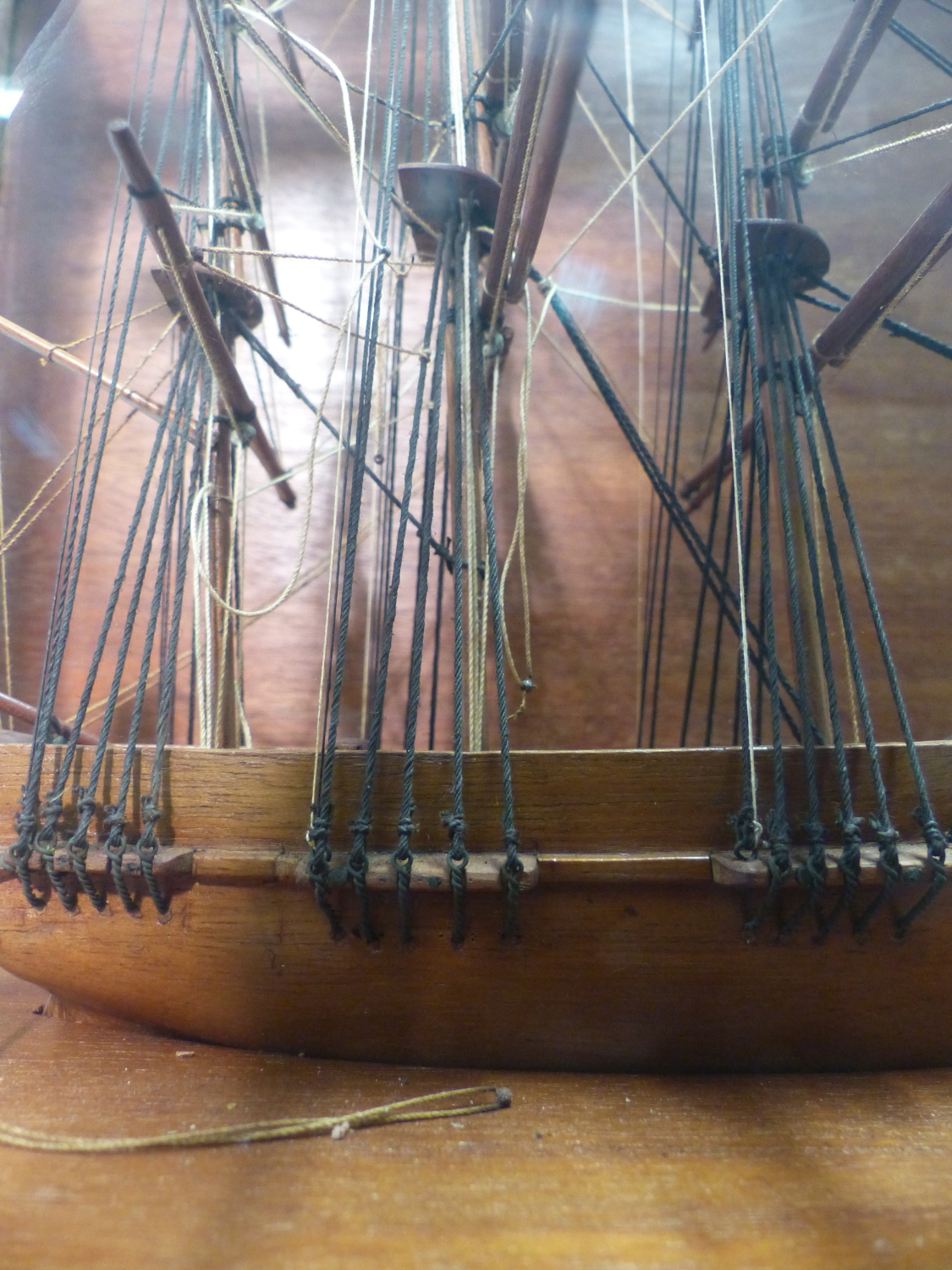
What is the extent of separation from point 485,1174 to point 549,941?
0.19 m

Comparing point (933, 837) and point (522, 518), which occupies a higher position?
point (522, 518)

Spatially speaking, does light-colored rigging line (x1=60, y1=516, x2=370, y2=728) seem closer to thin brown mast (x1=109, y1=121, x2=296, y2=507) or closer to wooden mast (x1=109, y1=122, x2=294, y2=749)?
wooden mast (x1=109, y1=122, x2=294, y2=749)

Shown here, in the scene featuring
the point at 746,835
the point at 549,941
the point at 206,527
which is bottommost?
the point at 549,941

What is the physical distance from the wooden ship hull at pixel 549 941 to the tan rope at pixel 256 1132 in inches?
2.7

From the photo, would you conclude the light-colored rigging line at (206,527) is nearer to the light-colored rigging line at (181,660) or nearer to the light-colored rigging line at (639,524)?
the light-colored rigging line at (181,660)

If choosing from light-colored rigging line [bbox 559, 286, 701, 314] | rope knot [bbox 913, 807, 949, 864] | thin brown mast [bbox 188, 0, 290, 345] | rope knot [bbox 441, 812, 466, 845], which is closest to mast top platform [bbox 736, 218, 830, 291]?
light-colored rigging line [bbox 559, 286, 701, 314]

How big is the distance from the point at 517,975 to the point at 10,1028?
0.63 m

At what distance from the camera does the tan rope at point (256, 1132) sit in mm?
547

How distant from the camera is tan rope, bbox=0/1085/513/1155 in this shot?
0.55m

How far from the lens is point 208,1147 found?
550mm

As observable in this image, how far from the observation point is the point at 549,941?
64cm

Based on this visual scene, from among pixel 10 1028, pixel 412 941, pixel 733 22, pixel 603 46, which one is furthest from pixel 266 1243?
pixel 603 46

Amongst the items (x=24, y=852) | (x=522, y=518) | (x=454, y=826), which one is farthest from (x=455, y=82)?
(x=24, y=852)

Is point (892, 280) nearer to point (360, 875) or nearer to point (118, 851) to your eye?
point (360, 875)
